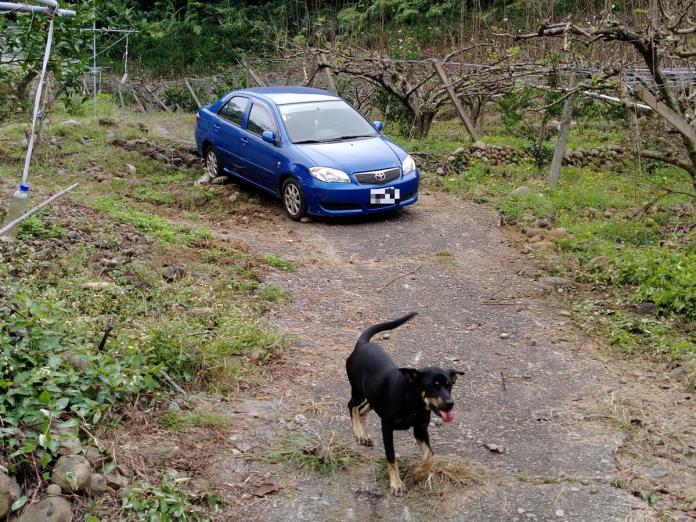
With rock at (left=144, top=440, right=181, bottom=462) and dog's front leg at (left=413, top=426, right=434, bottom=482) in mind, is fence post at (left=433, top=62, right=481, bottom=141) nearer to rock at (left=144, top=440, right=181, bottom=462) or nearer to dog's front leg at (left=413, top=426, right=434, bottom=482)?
dog's front leg at (left=413, top=426, right=434, bottom=482)

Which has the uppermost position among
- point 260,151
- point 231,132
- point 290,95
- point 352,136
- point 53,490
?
point 290,95

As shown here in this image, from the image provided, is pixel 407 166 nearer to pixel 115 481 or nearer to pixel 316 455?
pixel 316 455

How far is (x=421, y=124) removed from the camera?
16219mm

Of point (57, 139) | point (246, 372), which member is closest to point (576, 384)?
point (246, 372)

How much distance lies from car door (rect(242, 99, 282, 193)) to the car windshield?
0.83ft

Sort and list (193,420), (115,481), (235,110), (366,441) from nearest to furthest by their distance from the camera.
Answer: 1. (115,481)
2. (366,441)
3. (193,420)
4. (235,110)

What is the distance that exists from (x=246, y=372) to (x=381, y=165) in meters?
5.45

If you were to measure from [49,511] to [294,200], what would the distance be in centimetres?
726

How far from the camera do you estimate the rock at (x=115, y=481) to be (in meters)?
4.57

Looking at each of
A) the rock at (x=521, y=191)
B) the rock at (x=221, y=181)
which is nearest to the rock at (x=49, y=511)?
the rock at (x=221, y=181)

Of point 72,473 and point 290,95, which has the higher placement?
point 290,95

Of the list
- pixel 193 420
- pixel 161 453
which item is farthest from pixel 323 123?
pixel 161 453

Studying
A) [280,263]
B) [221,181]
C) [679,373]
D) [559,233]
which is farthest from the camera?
[221,181]

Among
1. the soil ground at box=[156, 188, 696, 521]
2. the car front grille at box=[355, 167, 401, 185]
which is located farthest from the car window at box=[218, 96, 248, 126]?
the soil ground at box=[156, 188, 696, 521]
